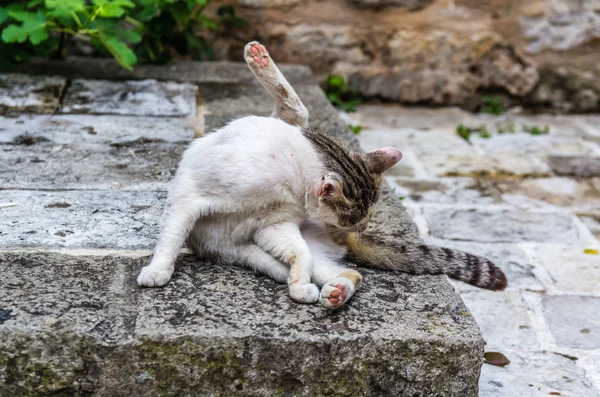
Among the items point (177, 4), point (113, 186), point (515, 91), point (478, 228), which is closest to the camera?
point (113, 186)

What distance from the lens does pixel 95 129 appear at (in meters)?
3.56

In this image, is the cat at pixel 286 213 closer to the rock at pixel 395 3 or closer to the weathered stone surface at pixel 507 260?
the weathered stone surface at pixel 507 260

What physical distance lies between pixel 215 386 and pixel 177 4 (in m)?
3.44

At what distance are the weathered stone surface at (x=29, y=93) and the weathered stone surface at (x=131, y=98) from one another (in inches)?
2.7

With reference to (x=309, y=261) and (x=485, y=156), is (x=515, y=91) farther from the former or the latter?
A: (x=309, y=261)

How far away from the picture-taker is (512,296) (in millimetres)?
3107

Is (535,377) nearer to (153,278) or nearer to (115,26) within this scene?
(153,278)

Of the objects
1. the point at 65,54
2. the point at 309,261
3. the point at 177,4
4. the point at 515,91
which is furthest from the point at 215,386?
the point at 515,91

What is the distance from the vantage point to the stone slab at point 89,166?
289 centimetres

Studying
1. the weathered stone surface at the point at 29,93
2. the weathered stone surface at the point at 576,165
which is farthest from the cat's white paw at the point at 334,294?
the weathered stone surface at the point at 576,165

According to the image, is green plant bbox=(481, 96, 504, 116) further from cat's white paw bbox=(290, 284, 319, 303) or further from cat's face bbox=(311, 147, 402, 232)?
cat's white paw bbox=(290, 284, 319, 303)

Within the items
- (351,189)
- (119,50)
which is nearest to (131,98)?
(119,50)

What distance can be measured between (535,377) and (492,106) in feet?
12.8

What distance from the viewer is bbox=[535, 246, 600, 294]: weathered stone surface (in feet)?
10.5
